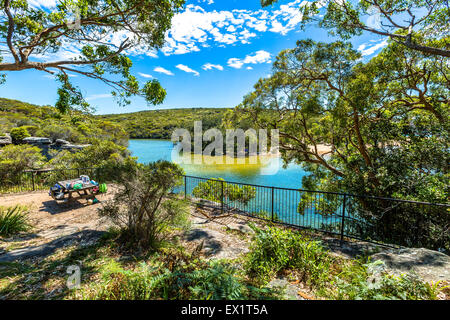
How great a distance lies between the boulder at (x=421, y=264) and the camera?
2.54 metres

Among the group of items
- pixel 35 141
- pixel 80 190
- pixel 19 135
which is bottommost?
pixel 80 190

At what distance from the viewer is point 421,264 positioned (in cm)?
275

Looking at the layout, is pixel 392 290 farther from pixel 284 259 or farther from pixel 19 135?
pixel 19 135

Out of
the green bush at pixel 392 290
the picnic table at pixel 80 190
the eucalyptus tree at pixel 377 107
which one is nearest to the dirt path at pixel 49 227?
the picnic table at pixel 80 190

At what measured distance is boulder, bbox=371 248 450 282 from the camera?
2539 millimetres

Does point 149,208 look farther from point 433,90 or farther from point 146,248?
point 433,90

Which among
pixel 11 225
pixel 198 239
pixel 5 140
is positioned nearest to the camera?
pixel 198 239

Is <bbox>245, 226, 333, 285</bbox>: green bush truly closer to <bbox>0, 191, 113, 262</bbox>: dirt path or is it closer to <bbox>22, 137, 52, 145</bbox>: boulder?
<bbox>0, 191, 113, 262</bbox>: dirt path

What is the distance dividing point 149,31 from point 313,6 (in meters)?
5.55

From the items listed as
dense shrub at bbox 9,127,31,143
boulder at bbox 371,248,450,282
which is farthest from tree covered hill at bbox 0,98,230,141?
boulder at bbox 371,248,450,282

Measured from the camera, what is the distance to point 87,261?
316 cm

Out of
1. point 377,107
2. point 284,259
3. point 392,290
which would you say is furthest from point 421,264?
point 377,107

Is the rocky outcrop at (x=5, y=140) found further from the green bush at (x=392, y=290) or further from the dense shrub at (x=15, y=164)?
the green bush at (x=392, y=290)

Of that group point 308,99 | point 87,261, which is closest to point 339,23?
point 308,99
